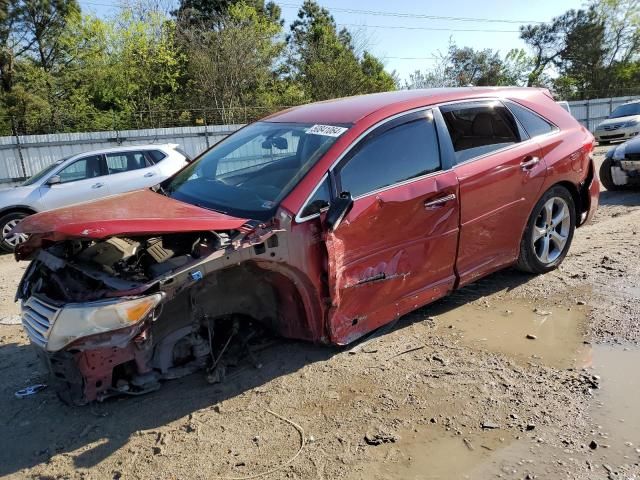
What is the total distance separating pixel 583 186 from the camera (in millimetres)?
5281

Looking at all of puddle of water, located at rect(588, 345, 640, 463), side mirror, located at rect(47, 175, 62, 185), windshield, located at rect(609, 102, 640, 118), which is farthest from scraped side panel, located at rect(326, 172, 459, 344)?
windshield, located at rect(609, 102, 640, 118)

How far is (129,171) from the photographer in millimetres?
10328

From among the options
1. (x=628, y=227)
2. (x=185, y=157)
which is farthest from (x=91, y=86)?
(x=628, y=227)

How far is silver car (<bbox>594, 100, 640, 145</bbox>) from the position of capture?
18.9m

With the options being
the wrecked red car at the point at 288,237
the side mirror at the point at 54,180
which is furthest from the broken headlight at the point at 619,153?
the side mirror at the point at 54,180

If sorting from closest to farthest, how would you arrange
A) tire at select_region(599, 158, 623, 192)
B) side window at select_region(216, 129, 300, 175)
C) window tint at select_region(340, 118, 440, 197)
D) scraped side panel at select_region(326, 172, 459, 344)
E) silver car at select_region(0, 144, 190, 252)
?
1. scraped side panel at select_region(326, 172, 459, 344)
2. window tint at select_region(340, 118, 440, 197)
3. side window at select_region(216, 129, 300, 175)
4. tire at select_region(599, 158, 623, 192)
5. silver car at select_region(0, 144, 190, 252)

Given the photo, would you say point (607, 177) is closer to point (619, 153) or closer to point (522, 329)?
point (619, 153)

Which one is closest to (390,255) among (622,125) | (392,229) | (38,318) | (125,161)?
(392,229)

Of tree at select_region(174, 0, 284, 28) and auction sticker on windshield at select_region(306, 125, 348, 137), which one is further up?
tree at select_region(174, 0, 284, 28)

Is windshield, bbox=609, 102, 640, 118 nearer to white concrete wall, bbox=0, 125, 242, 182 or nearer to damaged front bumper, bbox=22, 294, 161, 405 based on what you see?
white concrete wall, bbox=0, 125, 242, 182

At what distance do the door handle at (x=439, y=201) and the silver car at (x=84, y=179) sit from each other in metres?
6.11

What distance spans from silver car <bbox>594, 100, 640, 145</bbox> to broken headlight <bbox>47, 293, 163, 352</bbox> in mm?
20017

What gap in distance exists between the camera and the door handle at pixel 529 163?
455 cm

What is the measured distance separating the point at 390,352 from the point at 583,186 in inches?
112
